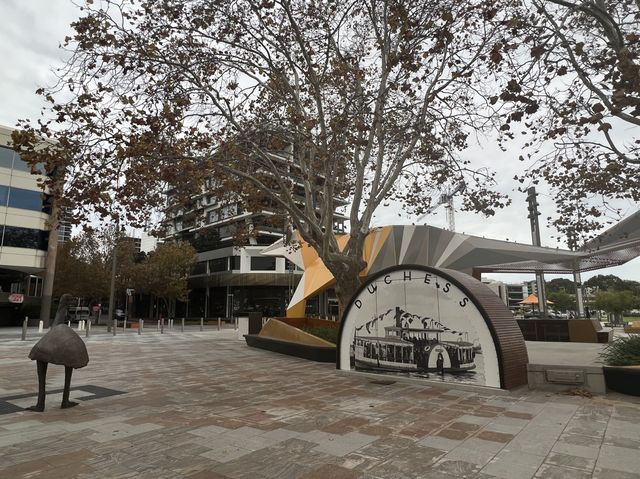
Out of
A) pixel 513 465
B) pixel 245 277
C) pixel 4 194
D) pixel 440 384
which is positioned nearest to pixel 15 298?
pixel 4 194

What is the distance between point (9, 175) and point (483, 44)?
108 ft

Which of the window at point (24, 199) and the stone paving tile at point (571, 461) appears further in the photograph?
the window at point (24, 199)

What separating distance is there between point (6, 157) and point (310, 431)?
3472 centimetres

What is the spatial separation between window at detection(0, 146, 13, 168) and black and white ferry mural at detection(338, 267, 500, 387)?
31306mm

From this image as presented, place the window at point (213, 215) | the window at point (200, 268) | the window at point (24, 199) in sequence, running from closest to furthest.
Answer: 1. the window at point (213, 215)
2. the window at point (24, 199)
3. the window at point (200, 268)

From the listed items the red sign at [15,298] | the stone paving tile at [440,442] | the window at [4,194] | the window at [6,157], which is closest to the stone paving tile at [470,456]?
the stone paving tile at [440,442]

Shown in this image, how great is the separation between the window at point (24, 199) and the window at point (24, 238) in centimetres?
161

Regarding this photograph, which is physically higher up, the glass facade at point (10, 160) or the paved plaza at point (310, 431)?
the glass facade at point (10, 160)

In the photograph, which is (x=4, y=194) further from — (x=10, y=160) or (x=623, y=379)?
(x=623, y=379)

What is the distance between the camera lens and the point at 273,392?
8305 millimetres

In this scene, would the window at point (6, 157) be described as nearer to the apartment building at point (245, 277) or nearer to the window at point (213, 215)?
the window at point (213, 215)

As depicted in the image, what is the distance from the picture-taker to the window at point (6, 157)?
3025 centimetres

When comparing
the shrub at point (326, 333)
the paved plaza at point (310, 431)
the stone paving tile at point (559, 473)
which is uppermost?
the shrub at point (326, 333)

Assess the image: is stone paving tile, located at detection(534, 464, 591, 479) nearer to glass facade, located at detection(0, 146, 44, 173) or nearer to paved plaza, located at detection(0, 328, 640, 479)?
paved plaza, located at detection(0, 328, 640, 479)
